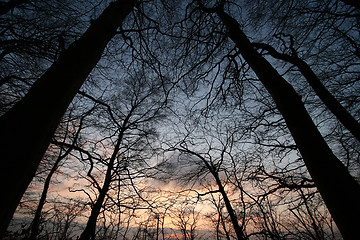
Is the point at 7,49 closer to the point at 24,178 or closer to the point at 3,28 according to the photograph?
the point at 3,28

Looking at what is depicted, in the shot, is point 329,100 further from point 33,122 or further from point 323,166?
point 33,122

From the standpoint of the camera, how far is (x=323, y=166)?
1353 mm

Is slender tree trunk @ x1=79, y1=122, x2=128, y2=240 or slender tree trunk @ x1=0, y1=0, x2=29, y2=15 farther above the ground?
slender tree trunk @ x1=0, y1=0, x2=29, y2=15

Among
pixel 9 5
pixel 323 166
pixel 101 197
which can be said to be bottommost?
pixel 323 166

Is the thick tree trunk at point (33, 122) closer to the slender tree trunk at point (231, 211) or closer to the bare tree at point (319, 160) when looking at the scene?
the bare tree at point (319, 160)

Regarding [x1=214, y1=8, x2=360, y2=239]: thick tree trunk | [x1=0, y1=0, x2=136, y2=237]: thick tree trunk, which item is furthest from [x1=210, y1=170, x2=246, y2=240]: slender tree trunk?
[x1=0, y1=0, x2=136, y2=237]: thick tree trunk

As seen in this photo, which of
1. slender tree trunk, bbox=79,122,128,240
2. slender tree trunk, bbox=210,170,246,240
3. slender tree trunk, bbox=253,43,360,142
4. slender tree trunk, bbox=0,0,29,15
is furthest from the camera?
slender tree trunk, bbox=210,170,246,240

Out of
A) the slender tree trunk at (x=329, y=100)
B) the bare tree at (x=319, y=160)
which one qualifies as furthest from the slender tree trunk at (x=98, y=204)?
the slender tree trunk at (x=329, y=100)

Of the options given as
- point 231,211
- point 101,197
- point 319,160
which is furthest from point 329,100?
point 101,197

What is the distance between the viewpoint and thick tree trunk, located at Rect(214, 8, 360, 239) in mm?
1171

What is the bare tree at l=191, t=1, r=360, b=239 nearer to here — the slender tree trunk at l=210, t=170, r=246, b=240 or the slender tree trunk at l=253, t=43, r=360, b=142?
the slender tree trunk at l=253, t=43, r=360, b=142

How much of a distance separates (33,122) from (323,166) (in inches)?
92.8

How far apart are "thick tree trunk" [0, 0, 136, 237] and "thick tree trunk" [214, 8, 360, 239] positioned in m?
2.25

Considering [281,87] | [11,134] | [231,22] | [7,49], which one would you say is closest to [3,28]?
[7,49]
